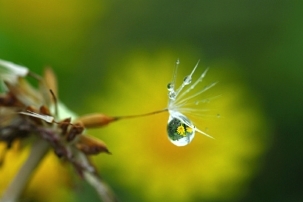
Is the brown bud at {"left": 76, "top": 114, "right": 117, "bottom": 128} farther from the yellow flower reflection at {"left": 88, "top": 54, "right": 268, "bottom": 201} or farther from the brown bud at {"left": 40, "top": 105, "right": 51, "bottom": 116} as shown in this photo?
the yellow flower reflection at {"left": 88, "top": 54, "right": 268, "bottom": 201}

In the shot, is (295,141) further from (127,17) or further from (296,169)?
(127,17)

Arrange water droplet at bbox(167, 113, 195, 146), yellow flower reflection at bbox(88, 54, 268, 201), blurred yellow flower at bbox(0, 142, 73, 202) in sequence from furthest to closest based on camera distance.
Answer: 1. yellow flower reflection at bbox(88, 54, 268, 201)
2. blurred yellow flower at bbox(0, 142, 73, 202)
3. water droplet at bbox(167, 113, 195, 146)

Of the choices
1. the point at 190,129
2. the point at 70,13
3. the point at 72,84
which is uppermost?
the point at 70,13

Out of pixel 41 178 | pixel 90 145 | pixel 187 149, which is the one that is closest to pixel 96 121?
pixel 90 145

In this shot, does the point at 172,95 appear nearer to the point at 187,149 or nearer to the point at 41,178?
the point at 41,178

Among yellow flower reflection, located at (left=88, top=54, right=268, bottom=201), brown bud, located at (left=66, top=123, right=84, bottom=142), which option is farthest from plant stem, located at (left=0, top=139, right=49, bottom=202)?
yellow flower reflection, located at (left=88, top=54, right=268, bottom=201)

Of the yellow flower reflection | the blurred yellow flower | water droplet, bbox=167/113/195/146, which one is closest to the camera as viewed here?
water droplet, bbox=167/113/195/146

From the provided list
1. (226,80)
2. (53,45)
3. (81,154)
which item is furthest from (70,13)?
(81,154)
